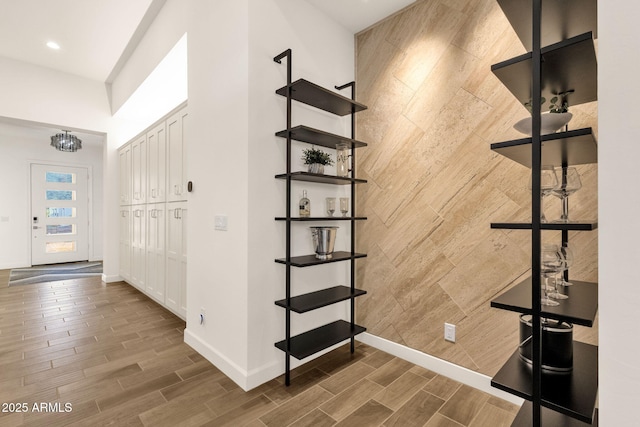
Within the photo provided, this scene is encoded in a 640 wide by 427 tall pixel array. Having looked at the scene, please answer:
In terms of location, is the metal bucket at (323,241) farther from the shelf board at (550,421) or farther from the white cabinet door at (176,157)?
the white cabinet door at (176,157)

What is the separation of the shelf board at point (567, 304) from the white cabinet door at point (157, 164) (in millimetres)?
3498

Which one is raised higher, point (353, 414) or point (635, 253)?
point (635, 253)

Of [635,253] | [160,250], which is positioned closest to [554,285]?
[635,253]

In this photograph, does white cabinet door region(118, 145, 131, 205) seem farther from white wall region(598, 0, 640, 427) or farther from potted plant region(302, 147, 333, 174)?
white wall region(598, 0, 640, 427)

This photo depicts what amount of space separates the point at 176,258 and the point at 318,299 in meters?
1.85

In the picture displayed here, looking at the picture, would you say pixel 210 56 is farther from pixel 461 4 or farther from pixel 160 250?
pixel 160 250

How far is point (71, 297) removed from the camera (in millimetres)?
4109

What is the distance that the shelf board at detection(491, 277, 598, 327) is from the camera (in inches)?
39.3

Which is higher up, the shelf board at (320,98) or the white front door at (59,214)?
the shelf board at (320,98)

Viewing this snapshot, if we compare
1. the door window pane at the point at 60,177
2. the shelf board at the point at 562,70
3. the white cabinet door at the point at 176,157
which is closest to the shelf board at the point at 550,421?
the shelf board at the point at 562,70

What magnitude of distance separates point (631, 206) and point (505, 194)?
1.18 meters

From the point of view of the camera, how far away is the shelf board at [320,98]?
2045 millimetres

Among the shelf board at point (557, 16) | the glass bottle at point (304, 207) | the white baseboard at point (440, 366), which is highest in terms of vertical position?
the shelf board at point (557, 16)

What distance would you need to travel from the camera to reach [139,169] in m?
4.29
